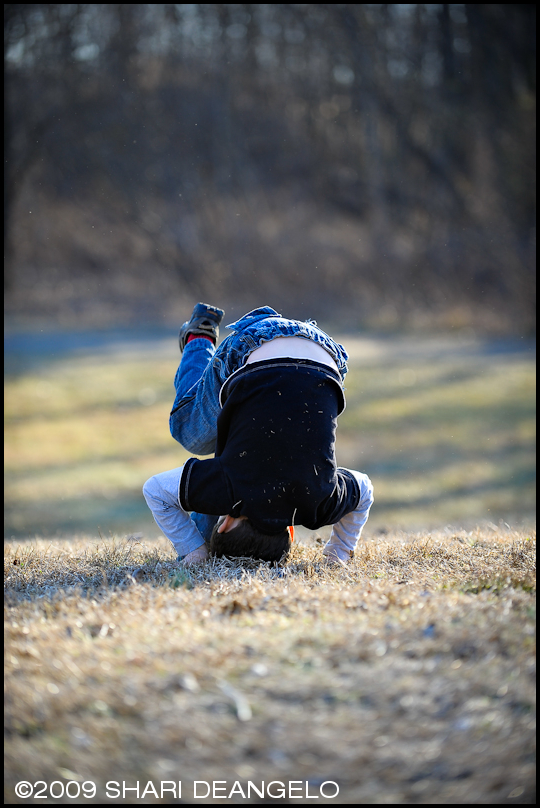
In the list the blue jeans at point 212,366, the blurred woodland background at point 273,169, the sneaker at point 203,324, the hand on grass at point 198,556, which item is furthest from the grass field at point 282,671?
the blurred woodland background at point 273,169

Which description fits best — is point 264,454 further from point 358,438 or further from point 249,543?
point 358,438

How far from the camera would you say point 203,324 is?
142 inches

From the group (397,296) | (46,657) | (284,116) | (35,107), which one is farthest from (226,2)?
(46,657)

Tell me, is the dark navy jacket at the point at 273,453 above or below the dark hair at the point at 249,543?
above

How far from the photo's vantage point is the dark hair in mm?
2938

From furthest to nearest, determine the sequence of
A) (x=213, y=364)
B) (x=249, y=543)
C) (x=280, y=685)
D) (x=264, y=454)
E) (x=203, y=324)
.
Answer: (x=203, y=324), (x=213, y=364), (x=249, y=543), (x=264, y=454), (x=280, y=685)

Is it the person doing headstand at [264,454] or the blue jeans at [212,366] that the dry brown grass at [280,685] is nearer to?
the person doing headstand at [264,454]

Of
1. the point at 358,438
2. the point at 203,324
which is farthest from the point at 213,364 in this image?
the point at 358,438

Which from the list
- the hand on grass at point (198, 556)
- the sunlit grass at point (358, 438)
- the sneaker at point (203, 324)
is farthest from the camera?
the sunlit grass at point (358, 438)

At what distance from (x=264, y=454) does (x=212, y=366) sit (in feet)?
1.90

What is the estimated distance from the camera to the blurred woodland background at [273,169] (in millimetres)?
19156

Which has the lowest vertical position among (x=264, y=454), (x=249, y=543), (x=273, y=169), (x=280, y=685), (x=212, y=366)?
(x=280, y=685)

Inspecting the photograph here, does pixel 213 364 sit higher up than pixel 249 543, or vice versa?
pixel 213 364

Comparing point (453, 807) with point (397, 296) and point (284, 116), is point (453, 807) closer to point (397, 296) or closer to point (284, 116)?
point (397, 296)
